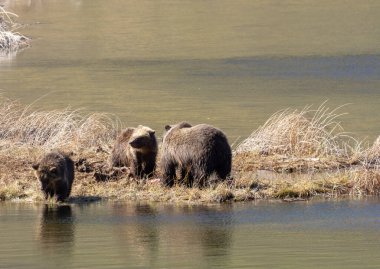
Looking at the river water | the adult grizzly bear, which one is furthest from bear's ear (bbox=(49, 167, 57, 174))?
the adult grizzly bear

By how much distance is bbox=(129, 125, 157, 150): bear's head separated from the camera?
18375 mm

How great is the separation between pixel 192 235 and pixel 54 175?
103 inches

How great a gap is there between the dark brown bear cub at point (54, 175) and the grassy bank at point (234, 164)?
0.24 metres

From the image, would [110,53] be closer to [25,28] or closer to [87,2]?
[25,28]

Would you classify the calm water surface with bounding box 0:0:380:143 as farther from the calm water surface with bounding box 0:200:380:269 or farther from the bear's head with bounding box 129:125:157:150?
the calm water surface with bounding box 0:200:380:269

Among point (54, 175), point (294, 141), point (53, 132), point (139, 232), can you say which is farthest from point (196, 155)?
point (53, 132)

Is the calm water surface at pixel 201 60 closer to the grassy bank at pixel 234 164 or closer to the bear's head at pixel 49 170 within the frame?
the grassy bank at pixel 234 164

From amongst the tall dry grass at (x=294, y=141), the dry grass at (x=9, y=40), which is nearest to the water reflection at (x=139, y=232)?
the tall dry grass at (x=294, y=141)

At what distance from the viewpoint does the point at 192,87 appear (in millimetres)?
36719

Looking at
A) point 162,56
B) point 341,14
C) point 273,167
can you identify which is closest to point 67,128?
point 273,167

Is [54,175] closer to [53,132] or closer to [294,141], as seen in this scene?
[294,141]

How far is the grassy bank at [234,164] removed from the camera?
57.5 ft

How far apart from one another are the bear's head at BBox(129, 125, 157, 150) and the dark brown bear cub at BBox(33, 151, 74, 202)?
134 cm

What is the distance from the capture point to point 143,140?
724 inches
